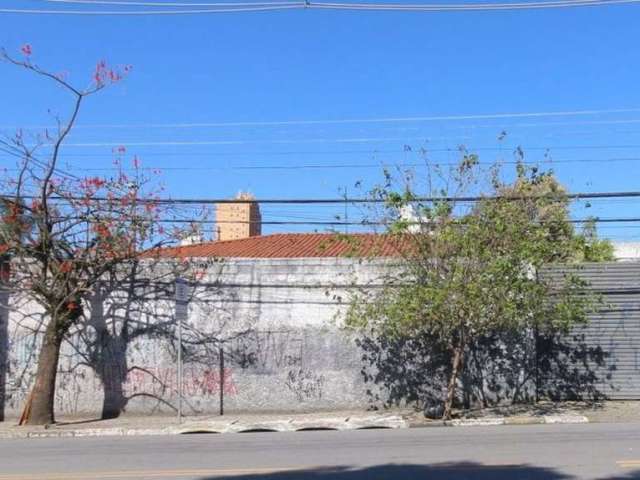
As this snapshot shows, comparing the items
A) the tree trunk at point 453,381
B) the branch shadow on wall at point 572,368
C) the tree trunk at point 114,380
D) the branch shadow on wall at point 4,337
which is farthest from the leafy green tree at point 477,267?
the branch shadow on wall at point 4,337

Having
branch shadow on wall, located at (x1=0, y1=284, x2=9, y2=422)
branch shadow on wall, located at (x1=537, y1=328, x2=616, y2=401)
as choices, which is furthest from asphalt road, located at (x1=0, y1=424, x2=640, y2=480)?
branch shadow on wall, located at (x1=0, y1=284, x2=9, y2=422)

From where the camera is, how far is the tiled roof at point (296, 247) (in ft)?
54.3

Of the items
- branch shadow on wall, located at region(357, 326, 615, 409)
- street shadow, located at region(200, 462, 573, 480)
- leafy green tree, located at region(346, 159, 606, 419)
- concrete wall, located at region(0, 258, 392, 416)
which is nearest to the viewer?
street shadow, located at region(200, 462, 573, 480)

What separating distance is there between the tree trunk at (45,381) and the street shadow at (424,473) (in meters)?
8.26

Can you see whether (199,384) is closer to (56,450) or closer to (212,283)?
(212,283)

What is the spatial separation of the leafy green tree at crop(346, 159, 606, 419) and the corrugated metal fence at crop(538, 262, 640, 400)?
2.15 meters

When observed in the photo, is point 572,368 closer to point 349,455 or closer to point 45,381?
point 349,455

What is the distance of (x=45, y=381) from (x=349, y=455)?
7.93 m

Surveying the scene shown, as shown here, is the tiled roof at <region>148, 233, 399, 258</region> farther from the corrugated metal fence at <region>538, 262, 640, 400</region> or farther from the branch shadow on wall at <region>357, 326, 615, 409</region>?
the corrugated metal fence at <region>538, 262, 640, 400</region>

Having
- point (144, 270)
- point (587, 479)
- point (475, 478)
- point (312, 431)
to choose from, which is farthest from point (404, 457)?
point (144, 270)

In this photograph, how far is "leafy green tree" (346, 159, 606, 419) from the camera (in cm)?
1530

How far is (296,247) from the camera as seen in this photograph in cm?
2972

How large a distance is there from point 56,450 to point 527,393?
33.2ft

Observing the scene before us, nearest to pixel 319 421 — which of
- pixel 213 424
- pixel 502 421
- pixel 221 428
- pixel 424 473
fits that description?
pixel 221 428
